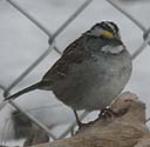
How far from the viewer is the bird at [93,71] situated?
4121 millimetres

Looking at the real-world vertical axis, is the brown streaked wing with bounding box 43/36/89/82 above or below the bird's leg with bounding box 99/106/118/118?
above

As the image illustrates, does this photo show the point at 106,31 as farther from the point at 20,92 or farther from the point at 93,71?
the point at 20,92

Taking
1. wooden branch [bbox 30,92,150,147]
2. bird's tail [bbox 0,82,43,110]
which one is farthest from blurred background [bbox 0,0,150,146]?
wooden branch [bbox 30,92,150,147]

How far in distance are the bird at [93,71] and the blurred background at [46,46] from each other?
0.47ft

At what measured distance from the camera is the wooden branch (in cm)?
349

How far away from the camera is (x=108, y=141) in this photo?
350cm

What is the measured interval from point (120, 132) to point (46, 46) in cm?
159

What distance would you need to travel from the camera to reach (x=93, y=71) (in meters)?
4.16

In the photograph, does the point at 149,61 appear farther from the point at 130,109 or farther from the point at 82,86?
the point at 130,109

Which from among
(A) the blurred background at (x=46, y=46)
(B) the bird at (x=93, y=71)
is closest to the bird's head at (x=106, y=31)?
(B) the bird at (x=93, y=71)

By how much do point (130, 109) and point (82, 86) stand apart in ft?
1.35

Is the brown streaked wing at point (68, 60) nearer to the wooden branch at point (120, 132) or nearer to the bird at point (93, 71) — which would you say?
the bird at point (93, 71)

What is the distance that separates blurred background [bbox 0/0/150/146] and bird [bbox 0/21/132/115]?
Result: 0.47 feet

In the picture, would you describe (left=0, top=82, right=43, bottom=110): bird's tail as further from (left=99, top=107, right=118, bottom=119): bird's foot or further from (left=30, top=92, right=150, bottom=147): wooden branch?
(left=30, top=92, right=150, bottom=147): wooden branch
